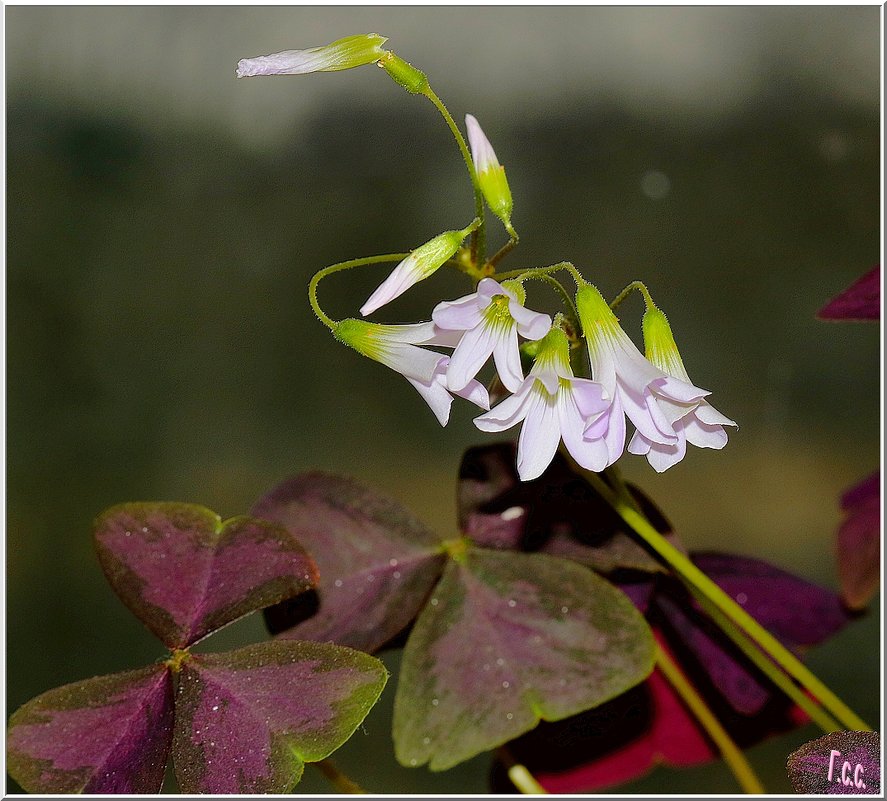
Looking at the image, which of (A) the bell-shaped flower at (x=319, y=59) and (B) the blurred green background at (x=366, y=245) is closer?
(A) the bell-shaped flower at (x=319, y=59)

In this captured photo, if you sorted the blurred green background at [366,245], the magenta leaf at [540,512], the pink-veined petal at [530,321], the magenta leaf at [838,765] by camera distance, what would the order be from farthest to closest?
the blurred green background at [366,245]
the magenta leaf at [540,512]
the magenta leaf at [838,765]
the pink-veined petal at [530,321]

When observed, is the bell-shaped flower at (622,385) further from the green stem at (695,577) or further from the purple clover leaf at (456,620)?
the purple clover leaf at (456,620)

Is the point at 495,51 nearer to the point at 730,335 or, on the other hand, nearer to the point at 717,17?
the point at 717,17

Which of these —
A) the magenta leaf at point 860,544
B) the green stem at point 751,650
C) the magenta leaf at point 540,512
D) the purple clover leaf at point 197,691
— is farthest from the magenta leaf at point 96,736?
the magenta leaf at point 860,544

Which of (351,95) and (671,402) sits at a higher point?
(351,95)

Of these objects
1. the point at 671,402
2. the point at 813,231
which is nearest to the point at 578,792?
the point at 671,402

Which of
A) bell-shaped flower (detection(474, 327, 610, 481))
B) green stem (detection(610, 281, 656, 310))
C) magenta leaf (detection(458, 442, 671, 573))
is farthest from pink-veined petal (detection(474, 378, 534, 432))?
magenta leaf (detection(458, 442, 671, 573))

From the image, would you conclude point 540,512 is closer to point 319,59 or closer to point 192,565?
point 192,565

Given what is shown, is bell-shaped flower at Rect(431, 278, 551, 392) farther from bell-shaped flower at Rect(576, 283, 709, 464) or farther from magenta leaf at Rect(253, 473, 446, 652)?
magenta leaf at Rect(253, 473, 446, 652)
